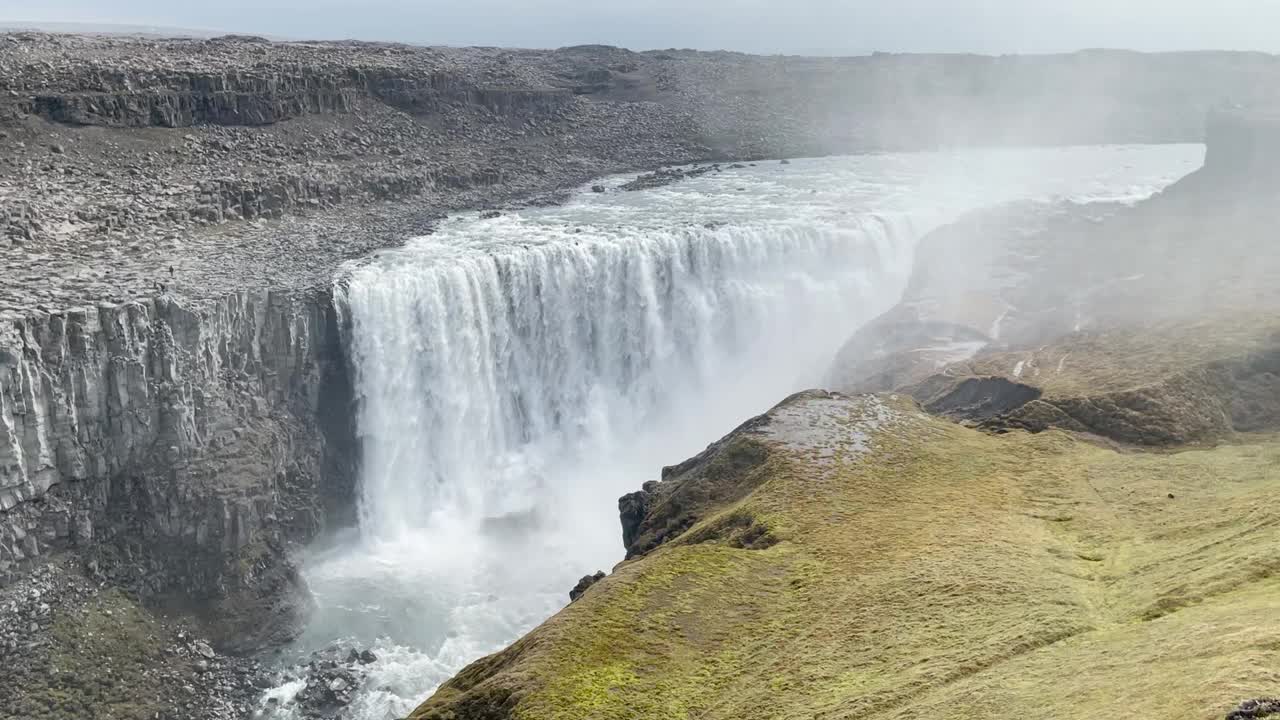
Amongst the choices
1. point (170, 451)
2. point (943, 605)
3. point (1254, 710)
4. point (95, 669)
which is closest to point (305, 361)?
point (170, 451)

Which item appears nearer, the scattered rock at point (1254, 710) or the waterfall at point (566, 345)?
the scattered rock at point (1254, 710)

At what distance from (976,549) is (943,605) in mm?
2678

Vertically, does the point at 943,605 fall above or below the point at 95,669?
above

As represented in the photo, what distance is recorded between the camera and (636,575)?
20375 mm

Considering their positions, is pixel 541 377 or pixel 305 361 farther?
pixel 541 377

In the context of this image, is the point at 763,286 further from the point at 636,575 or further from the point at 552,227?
the point at 636,575

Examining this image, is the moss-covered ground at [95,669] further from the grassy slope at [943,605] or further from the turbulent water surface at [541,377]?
the grassy slope at [943,605]

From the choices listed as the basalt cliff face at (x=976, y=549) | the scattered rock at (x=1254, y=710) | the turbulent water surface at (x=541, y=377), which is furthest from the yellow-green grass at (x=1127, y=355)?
the scattered rock at (x=1254, y=710)

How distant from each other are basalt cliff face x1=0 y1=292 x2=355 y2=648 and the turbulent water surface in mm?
2513

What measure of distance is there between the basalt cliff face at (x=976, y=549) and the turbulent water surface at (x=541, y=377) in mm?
9098

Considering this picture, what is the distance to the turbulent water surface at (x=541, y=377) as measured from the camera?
34.8 meters

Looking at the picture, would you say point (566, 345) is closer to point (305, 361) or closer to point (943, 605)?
point (305, 361)

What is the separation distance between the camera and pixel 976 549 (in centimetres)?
2030

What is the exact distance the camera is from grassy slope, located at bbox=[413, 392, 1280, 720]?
543 inches
